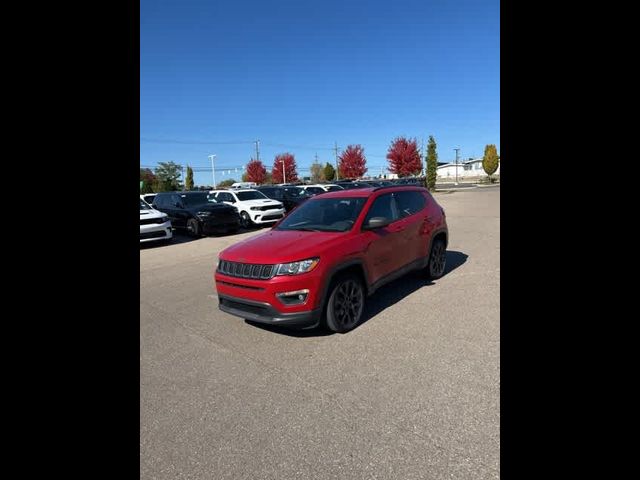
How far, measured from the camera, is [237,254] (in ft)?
15.1

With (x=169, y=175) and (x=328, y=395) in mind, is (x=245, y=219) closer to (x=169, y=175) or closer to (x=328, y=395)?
(x=328, y=395)

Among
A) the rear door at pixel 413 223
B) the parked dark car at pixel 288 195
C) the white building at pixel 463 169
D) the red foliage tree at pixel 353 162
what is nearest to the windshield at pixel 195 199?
the parked dark car at pixel 288 195

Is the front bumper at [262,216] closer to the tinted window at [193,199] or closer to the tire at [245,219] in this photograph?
the tire at [245,219]

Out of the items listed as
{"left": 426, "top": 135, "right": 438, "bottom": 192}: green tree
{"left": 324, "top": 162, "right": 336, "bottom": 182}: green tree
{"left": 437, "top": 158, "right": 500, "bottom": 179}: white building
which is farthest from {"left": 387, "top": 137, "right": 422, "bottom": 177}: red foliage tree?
{"left": 437, "top": 158, "right": 500, "bottom": 179}: white building

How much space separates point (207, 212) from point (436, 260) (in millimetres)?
9415

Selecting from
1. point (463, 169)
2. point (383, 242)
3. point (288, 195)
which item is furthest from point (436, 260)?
point (463, 169)

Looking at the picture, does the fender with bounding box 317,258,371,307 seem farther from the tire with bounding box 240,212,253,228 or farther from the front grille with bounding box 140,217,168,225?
the tire with bounding box 240,212,253,228

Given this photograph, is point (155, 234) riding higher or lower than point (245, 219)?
lower

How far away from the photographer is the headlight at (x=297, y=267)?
4117 mm

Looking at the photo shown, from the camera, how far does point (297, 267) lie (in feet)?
13.6
